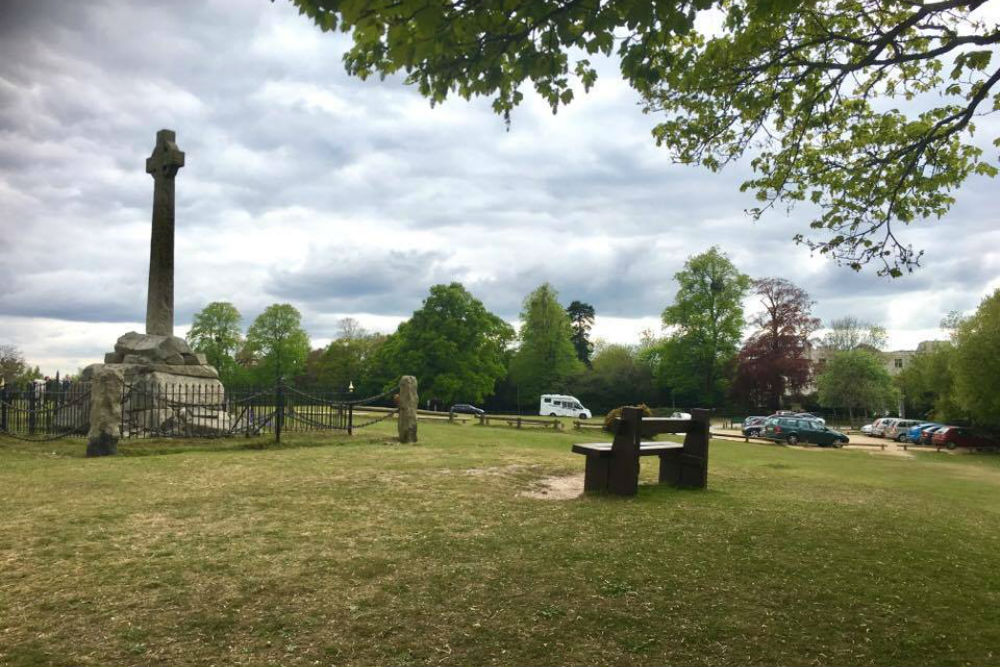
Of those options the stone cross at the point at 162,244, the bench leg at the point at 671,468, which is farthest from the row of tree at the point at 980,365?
the stone cross at the point at 162,244

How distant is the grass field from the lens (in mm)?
3844

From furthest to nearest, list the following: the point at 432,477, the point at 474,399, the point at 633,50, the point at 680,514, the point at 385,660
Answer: the point at 474,399, the point at 432,477, the point at 680,514, the point at 633,50, the point at 385,660

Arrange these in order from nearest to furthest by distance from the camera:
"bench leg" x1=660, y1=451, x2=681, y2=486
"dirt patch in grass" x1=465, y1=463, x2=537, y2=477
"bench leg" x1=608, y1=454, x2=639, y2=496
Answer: "bench leg" x1=608, y1=454, x2=639, y2=496, "bench leg" x1=660, y1=451, x2=681, y2=486, "dirt patch in grass" x1=465, y1=463, x2=537, y2=477

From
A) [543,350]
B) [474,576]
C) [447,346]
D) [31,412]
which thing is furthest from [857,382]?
[474,576]

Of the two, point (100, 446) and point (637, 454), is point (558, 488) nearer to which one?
point (637, 454)

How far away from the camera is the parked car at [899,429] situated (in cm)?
3800

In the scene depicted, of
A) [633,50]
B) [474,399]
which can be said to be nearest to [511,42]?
[633,50]

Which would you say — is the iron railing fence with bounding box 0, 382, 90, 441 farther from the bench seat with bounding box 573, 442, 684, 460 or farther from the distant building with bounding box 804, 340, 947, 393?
the distant building with bounding box 804, 340, 947, 393

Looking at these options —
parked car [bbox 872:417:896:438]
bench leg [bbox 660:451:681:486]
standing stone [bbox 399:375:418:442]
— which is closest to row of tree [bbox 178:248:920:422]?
parked car [bbox 872:417:896:438]

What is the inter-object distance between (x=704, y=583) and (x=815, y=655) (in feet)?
3.98

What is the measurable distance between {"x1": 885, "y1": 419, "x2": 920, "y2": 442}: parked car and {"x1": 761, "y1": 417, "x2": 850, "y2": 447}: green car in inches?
379

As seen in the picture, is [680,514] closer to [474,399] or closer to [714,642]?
[714,642]

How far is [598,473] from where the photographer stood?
363 inches

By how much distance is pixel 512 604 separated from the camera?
176 inches
